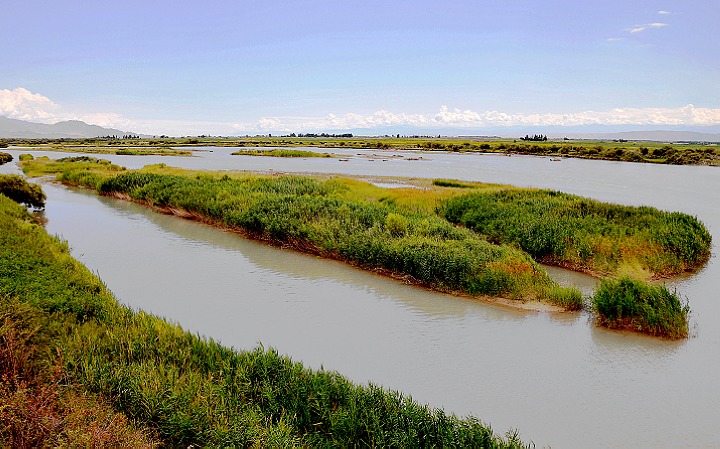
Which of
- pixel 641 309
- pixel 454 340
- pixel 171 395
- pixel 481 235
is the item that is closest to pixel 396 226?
pixel 481 235

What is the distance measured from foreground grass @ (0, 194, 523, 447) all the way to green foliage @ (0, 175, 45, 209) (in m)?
19.5

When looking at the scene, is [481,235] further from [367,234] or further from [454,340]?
[454,340]

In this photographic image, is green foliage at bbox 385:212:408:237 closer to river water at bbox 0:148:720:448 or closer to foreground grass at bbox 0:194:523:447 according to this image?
river water at bbox 0:148:720:448

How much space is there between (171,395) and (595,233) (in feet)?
42.8

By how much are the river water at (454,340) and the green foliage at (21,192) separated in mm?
10132

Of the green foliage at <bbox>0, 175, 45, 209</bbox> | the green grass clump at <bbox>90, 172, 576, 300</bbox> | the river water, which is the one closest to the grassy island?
the green grass clump at <bbox>90, 172, 576, 300</bbox>

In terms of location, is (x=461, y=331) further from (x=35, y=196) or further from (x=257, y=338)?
(x=35, y=196)

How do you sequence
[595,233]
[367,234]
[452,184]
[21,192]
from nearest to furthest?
[595,233]
[367,234]
[21,192]
[452,184]

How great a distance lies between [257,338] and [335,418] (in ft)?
13.9

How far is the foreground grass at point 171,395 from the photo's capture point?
538 cm

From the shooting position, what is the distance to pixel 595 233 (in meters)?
15.1

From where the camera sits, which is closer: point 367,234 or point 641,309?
point 641,309

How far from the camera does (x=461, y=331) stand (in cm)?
1028

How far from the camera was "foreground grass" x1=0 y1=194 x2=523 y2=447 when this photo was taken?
5375 mm
